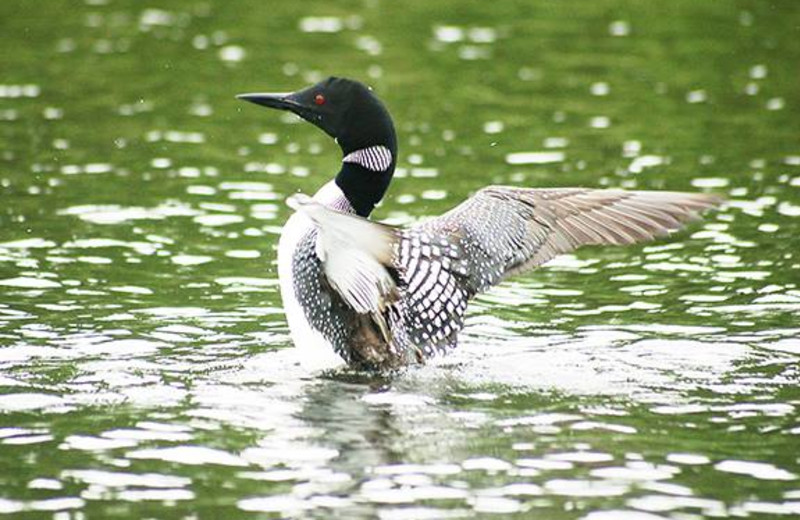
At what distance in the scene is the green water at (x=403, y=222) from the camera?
6.09 meters

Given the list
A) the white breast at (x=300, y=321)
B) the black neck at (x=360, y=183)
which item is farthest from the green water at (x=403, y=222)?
the black neck at (x=360, y=183)

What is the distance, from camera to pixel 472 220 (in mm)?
7969

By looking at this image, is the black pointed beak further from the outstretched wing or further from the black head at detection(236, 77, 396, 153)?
the outstretched wing

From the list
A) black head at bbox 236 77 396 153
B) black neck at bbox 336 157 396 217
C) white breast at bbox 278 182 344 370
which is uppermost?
black head at bbox 236 77 396 153

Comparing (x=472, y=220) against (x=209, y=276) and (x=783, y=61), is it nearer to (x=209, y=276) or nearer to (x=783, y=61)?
(x=209, y=276)

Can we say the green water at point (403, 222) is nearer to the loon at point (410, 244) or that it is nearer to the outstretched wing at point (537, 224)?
the loon at point (410, 244)

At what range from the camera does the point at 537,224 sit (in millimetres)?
8062

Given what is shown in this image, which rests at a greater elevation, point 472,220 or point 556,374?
point 472,220

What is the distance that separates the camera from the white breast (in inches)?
305

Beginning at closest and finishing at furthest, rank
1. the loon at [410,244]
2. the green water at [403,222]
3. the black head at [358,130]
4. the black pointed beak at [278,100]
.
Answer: the green water at [403,222] → the loon at [410,244] → the black head at [358,130] → the black pointed beak at [278,100]

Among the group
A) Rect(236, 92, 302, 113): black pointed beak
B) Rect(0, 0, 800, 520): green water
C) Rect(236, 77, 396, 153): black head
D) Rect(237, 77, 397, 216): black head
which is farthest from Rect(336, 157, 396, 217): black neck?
Rect(0, 0, 800, 520): green water

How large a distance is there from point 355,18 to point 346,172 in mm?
8550

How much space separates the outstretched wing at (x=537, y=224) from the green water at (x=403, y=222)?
45cm

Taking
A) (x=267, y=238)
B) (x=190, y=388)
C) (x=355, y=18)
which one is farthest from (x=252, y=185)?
(x=355, y=18)
